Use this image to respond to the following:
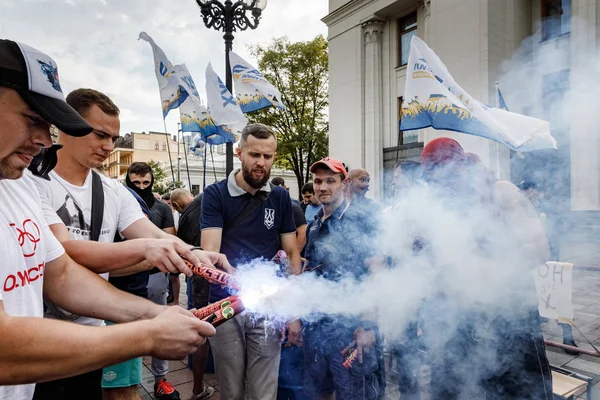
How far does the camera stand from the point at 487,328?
102 inches

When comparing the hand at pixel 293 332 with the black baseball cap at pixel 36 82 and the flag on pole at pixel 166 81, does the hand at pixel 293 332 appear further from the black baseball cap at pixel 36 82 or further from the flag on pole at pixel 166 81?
the flag on pole at pixel 166 81

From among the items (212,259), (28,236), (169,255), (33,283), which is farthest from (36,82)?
(212,259)

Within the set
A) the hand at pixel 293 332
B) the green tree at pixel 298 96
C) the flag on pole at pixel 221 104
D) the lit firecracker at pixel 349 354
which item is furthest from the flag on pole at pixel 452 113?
the green tree at pixel 298 96

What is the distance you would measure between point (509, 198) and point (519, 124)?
2736 mm

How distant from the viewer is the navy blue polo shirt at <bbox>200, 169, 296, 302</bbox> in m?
2.96

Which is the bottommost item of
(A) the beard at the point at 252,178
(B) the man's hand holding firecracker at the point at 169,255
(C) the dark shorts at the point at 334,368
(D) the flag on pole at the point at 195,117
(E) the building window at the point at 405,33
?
(C) the dark shorts at the point at 334,368

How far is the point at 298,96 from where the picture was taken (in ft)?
79.8

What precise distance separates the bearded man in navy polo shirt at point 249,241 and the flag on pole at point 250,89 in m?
5.01

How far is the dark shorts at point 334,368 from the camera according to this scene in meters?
2.86

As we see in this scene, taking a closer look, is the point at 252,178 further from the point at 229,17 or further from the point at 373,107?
the point at 373,107

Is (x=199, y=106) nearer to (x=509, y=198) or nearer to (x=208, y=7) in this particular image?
(x=208, y=7)

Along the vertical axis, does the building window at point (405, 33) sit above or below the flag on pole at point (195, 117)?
above

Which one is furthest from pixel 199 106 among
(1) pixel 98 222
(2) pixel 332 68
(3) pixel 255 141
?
(2) pixel 332 68

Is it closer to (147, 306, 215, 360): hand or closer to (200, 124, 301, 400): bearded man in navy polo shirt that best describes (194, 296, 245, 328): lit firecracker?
(147, 306, 215, 360): hand
